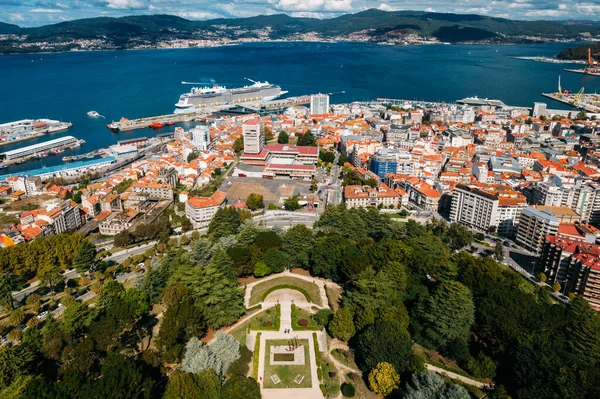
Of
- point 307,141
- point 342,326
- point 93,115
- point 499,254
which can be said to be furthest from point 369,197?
point 93,115

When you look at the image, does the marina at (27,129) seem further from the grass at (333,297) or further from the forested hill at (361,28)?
the forested hill at (361,28)

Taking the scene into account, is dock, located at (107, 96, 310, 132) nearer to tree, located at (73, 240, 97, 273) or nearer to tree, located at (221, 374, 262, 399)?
tree, located at (73, 240, 97, 273)

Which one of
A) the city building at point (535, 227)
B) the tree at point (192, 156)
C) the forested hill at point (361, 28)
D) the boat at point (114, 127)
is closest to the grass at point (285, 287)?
the city building at point (535, 227)

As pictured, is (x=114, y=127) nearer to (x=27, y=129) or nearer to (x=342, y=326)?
(x=27, y=129)

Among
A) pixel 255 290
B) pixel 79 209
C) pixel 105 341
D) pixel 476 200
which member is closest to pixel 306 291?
pixel 255 290

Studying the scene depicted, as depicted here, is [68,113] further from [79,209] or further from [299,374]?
[299,374]

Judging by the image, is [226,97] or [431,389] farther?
[226,97]
